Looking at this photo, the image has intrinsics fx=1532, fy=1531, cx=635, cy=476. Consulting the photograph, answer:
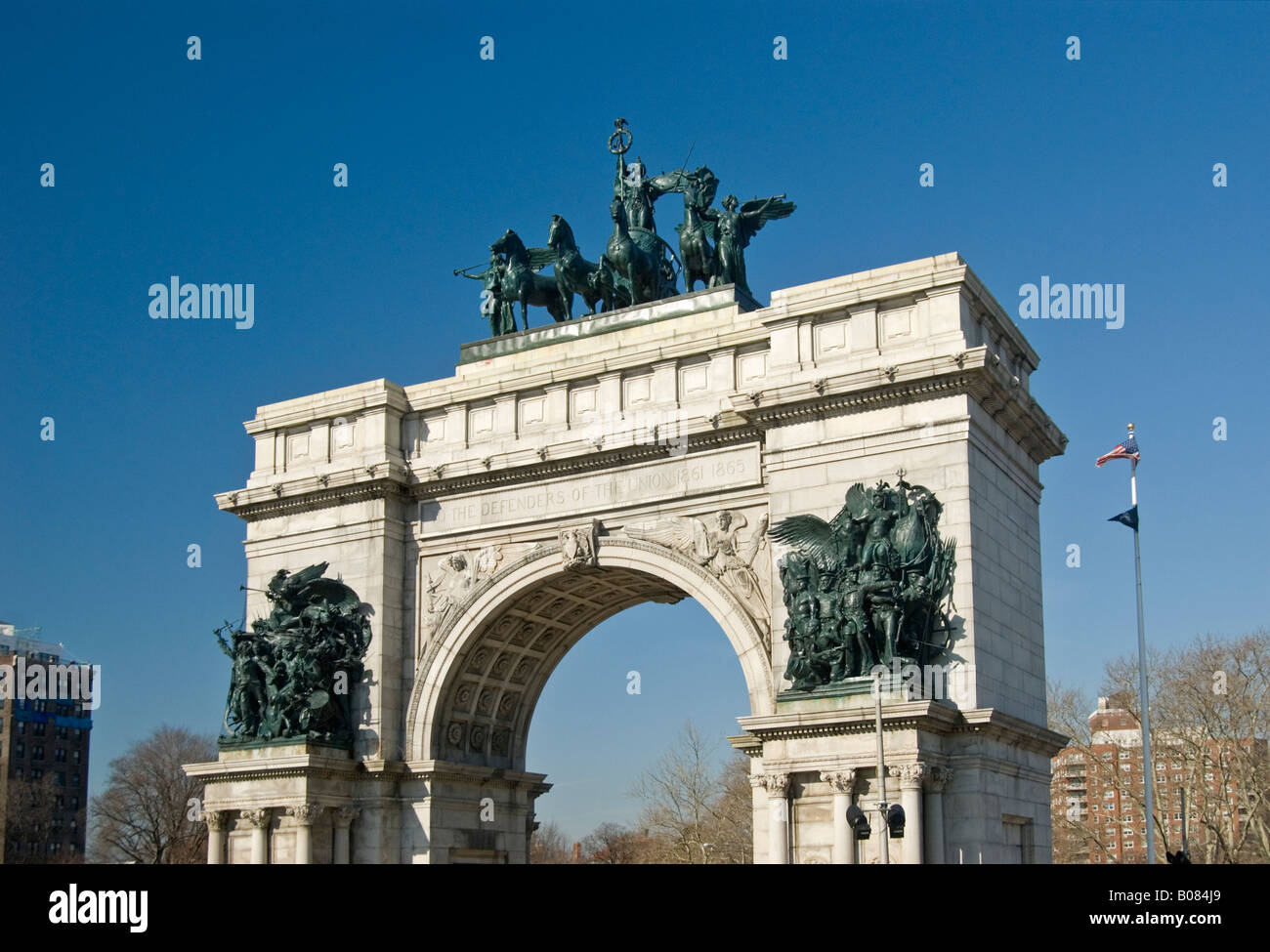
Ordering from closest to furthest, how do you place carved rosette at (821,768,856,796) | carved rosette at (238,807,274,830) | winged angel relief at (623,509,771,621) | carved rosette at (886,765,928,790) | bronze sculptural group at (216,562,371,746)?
carved rosette at (886,765,928,790), carved rosette at (821,768,856,796), winged angel relief at (623,509,771,621), carved rosette at (238,807,274,830), bronze sculptural group at (216,562,371,746)

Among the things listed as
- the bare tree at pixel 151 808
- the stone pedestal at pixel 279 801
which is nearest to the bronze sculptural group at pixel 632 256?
the stone pedestal at pixel 279 801

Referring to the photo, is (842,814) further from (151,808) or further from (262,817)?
(151,808)

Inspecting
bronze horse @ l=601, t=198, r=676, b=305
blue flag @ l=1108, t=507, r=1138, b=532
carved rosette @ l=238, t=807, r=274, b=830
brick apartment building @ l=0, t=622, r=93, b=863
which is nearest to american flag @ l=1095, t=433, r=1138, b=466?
blue flag @ l=1108, t=507, r=1138, b=532

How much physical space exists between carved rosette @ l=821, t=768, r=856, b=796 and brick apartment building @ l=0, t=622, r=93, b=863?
63.4 meters

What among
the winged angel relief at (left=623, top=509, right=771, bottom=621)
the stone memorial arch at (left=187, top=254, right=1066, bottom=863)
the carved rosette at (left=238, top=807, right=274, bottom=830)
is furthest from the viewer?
the carved rosette at (left=238, top=807, right=274, bottom=830)

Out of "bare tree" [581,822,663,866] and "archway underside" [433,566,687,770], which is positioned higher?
"archway underside" [433,566,687,770]

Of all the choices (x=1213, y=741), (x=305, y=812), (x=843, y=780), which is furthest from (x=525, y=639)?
(x=1213, y=741)

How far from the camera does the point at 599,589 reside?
38.1 meters

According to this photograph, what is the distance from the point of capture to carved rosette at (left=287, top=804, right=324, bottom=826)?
1383 inches

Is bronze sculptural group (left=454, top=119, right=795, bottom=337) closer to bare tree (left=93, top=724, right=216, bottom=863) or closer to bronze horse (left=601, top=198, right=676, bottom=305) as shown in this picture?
bronze horse (left=601, top=198, right=676, bottom=305)

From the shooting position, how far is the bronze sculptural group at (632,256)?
3700 centimetres

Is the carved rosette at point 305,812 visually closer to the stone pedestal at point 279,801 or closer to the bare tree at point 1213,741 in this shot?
the stone pedestal at point 279,801
